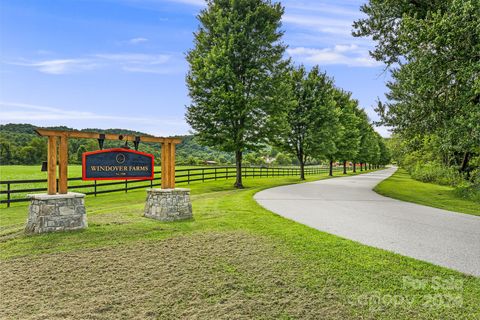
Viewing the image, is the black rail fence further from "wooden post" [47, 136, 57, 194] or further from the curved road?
the curved road

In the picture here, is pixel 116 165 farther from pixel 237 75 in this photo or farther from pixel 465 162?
pixel 465 162

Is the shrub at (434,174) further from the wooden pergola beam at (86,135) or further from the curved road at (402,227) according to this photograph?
the wooden pergola beam at (86,135)

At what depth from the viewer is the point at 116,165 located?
26.5 ft

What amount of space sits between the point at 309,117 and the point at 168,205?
68.8ft

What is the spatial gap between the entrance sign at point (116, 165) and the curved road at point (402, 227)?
14.2 feet

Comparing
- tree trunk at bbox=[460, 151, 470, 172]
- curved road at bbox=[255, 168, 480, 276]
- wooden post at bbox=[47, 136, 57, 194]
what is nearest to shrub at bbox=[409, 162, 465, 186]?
tree trunk at bbox=[460, 151, 470, 172]

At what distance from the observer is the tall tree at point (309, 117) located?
2711 cm

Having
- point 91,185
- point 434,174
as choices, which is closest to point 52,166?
point 91,185

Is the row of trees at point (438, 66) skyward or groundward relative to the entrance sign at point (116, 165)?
skyward

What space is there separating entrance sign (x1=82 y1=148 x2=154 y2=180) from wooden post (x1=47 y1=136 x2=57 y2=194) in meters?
0.62

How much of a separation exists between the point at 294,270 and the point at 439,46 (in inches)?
322

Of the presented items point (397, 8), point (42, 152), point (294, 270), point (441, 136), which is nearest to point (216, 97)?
point (397, 8)

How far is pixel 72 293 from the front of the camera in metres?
4.05

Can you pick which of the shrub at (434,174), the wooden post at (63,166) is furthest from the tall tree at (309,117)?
the wooden post at (63,166)
